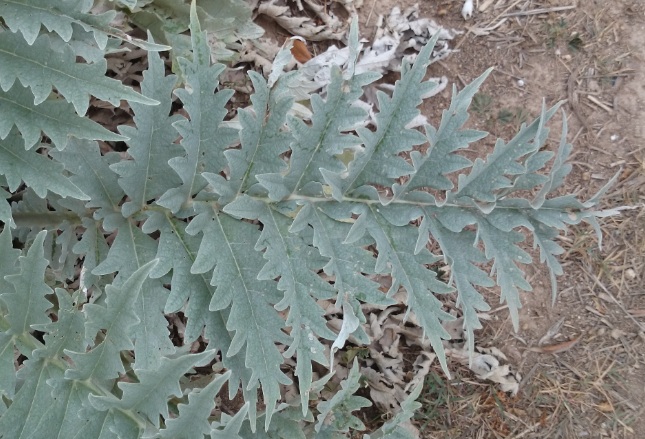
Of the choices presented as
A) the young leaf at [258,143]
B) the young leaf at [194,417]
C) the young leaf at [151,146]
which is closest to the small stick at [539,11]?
the young leaf at [258,143]

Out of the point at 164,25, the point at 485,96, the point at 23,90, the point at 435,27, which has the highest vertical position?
the point at 23,90

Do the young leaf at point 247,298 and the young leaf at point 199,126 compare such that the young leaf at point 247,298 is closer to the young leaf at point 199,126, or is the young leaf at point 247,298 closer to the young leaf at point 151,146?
the young leaf at point 199,126

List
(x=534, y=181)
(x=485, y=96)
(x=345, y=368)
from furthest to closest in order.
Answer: (x=485, y=96), (x=345, y=368), (x=534, y=181)

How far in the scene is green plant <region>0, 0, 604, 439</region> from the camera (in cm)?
153

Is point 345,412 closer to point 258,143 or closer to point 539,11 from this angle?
point 258,143

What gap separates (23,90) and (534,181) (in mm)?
1335

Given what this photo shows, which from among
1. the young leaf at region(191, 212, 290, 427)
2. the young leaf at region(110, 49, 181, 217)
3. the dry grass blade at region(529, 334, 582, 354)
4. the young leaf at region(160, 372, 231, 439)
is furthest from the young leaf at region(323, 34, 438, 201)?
the dry grass blade at region(529, 334, 582, 354)

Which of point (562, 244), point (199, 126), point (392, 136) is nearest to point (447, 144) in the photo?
point (392, 136)

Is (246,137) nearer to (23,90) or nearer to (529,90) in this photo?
(23,90)

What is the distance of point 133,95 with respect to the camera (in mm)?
1624

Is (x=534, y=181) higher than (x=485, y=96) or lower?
higher

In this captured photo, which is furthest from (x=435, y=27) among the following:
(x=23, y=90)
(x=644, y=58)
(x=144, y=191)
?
(x=23, y=90)

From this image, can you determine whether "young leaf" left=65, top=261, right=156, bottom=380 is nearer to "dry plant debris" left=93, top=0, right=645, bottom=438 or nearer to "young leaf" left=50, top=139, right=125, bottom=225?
"young leaf" left=50, top=139, right=125, bottom=225

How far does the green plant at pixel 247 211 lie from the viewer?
60.3 inches
